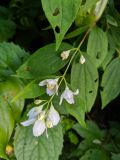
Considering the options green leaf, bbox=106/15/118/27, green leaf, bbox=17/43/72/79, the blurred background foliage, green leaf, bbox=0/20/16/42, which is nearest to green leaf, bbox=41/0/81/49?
green leaf, bbox=17/43/72/79

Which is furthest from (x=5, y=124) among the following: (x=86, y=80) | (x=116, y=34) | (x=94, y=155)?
(x=94, y=155)

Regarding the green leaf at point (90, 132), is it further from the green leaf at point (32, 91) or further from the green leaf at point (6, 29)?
the green leaf at point (32, 91)

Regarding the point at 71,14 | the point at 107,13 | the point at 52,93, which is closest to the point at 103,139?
the point at 107,13

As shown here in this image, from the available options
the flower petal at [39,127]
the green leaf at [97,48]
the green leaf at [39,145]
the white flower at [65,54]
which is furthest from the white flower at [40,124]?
the green leaf at [97,48]

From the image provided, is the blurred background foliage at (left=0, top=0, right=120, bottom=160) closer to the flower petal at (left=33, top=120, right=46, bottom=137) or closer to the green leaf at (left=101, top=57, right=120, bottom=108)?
the green leaf at (left=101, top=57, right=120, bottom=108)

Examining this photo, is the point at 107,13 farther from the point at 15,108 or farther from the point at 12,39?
the point at 12,39

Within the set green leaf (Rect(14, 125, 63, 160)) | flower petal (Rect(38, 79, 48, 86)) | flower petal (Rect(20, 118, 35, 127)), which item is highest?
flower petal (Rect(38, 79, 48, 86))
